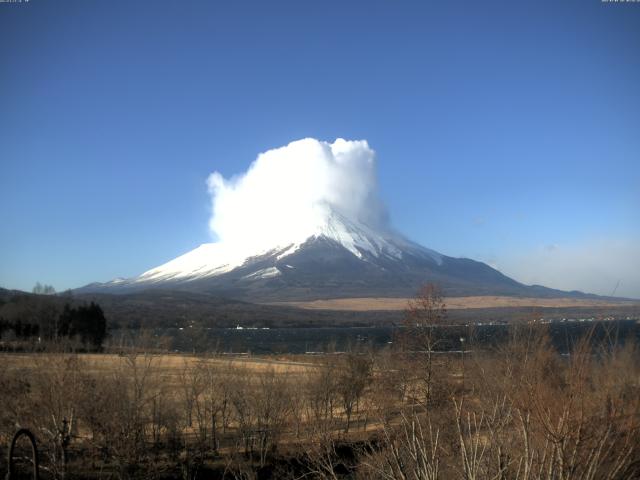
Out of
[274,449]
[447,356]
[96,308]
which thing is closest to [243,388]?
[274,449]

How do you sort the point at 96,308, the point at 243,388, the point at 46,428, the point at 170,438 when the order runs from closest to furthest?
1. the point at 46,428
2. the point at 170,438
3. the point at 243,388
4. the point at 96,308

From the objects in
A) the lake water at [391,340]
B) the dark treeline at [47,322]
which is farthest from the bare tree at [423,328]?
the dark treeline at [47,322]

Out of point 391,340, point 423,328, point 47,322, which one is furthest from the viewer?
point 47,322

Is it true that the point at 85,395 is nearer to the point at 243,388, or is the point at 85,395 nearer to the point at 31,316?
the point at 243,388

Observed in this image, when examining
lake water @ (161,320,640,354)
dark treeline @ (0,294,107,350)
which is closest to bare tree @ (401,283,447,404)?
lake water @ (161,320,640,354)

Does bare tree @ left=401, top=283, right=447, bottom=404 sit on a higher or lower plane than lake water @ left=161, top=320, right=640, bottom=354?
higher

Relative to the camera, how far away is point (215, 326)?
632ft

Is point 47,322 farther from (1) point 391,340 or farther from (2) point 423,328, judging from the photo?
(2) point 423,328

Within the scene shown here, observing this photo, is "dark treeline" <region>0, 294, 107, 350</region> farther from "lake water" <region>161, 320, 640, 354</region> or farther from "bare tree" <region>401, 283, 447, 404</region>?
"bare tree" <region>401, 283, 447, 404</region>

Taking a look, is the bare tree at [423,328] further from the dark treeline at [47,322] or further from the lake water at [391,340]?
the dark treeline at [47,322]

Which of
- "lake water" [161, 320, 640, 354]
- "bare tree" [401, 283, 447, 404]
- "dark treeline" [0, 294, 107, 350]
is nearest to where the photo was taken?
"bare tree" [401, 283, 447, 404]

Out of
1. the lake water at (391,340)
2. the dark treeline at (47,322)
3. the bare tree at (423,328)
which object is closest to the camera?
the bare tree at (423,328)

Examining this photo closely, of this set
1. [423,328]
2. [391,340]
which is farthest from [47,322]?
[423,328]

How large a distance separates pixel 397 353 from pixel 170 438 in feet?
37.6
